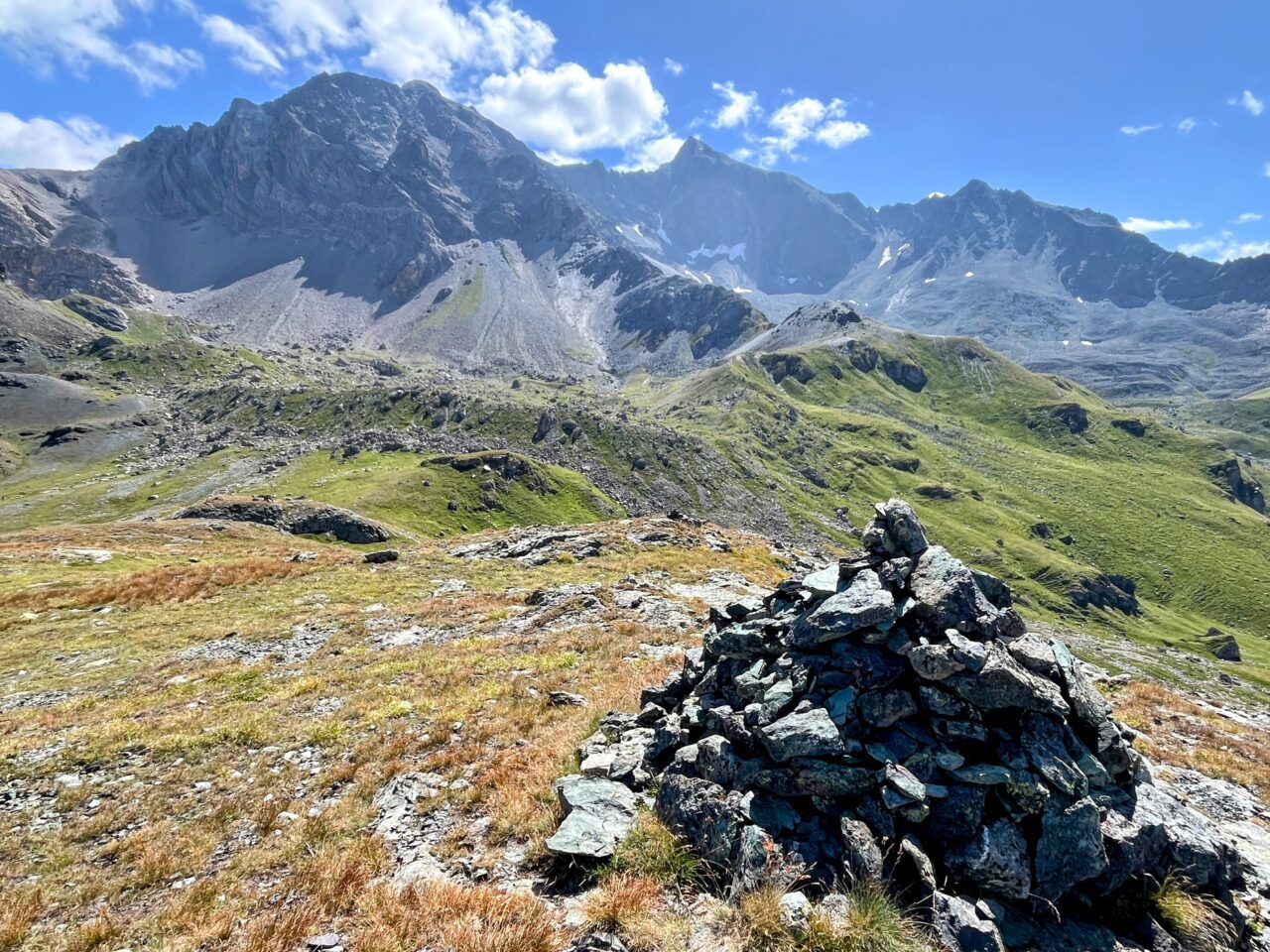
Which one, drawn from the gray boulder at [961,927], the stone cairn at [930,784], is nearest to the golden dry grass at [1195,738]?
the stone cairn at [930,784]

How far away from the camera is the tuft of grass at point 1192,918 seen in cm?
1031

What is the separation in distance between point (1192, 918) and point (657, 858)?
9.62 meters

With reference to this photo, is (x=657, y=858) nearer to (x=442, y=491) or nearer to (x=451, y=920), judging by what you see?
(x=451, y=920)

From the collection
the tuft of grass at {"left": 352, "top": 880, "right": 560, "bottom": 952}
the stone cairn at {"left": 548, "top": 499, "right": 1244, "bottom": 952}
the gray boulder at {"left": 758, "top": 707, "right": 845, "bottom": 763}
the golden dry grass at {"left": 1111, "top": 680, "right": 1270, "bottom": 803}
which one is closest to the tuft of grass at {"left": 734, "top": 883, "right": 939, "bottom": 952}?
the stone cairn at {"left": 548, "top": 499, "right": 1244, "bottom": 952}

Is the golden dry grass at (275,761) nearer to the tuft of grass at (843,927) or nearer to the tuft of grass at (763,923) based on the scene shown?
the tuft of grass at (763,923)

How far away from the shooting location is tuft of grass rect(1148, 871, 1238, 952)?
1031cm

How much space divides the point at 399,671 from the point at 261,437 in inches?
7974

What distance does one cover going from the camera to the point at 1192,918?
34.1 ft

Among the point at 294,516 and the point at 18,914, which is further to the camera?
the point at 294,516

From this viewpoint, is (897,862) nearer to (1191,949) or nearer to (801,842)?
(801,842)

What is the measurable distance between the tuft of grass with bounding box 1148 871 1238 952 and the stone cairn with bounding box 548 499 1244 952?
0.70ft

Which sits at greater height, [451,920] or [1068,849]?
[1068,849]

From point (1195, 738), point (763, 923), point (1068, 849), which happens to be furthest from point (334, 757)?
point (1195, 738)

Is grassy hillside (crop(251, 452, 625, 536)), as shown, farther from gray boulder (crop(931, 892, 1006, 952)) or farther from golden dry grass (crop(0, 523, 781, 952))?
gray boulder (crop(931, 892, 1006, 952))
